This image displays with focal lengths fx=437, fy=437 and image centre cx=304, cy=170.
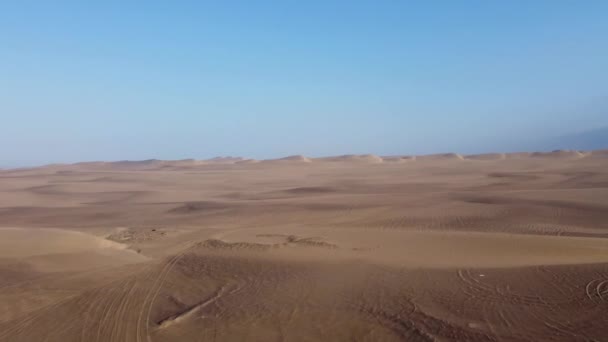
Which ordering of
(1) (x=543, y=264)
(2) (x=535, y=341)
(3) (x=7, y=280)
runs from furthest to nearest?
(3) (x=7, y=280), (1) (x=543, y=264), (2) (x=535, y=341)

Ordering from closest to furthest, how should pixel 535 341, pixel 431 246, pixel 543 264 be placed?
1. pixel 535 341
2. pixel 543 264
3. pixel 431 246

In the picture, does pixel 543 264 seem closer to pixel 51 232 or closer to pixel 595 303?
pixel 595 303

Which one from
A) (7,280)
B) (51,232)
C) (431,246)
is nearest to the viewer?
(7,280)

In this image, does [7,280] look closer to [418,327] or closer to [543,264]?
[418,327]

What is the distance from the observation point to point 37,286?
889cm

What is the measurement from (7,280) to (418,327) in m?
8.59

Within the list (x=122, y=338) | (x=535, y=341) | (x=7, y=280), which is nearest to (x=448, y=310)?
(x=535, y=341)

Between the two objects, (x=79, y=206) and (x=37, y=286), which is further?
(x=79, y=206)

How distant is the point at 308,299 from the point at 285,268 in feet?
7.03

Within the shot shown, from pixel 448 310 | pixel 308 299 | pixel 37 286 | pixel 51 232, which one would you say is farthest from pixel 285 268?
pixel 51 232

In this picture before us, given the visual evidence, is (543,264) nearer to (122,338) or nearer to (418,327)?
(418,327)

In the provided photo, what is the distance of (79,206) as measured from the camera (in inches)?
993

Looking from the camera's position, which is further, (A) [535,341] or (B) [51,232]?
(B) [51,232]

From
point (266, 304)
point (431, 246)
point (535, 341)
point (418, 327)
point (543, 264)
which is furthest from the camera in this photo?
point (431, 246)
